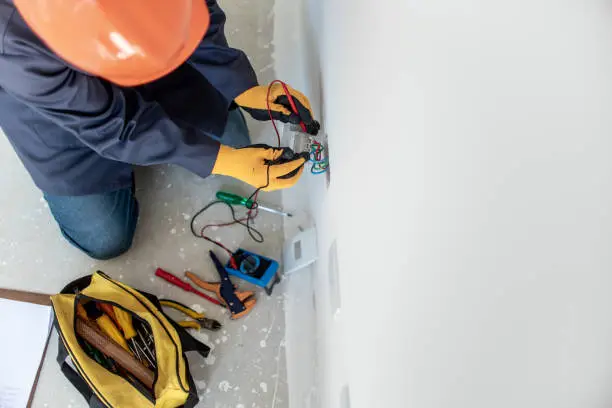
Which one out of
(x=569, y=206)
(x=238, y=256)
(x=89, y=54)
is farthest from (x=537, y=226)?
(x=238, y=256)

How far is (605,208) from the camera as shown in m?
0.32

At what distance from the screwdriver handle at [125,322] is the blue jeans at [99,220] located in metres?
0.20

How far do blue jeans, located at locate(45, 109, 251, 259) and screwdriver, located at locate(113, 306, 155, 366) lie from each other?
0.20m

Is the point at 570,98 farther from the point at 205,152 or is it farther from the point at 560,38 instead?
the point at 205,152

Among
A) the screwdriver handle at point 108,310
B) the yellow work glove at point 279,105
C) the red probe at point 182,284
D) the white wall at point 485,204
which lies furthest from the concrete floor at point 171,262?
the white wall at point 485,204

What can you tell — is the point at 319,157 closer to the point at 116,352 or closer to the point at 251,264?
the point at 251,264

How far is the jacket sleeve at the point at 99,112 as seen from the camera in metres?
0.93

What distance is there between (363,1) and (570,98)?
1.82 ft

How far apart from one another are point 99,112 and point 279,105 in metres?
0.40

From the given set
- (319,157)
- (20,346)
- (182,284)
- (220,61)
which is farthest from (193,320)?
(220,61)

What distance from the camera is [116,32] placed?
78 centimetres

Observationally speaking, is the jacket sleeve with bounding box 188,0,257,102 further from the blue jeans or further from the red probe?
the red probe

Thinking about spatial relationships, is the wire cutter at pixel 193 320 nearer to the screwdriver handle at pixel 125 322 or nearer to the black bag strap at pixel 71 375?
the screwdriver handle at pixel 125 322

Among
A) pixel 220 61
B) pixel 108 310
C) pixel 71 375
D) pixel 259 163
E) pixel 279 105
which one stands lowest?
pixel 71 375
